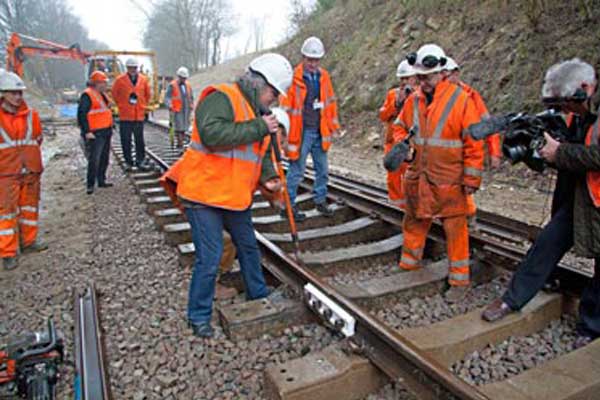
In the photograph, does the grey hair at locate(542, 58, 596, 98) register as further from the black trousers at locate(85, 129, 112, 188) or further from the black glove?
the black trousers at locate(85, 129, 112, 188)

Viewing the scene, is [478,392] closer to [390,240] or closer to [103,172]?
[390,240]

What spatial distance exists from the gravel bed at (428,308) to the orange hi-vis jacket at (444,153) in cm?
66

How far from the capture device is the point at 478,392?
2.31 meters

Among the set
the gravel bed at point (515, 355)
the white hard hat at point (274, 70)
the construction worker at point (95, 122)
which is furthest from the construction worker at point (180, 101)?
the gravel bed at point (515, 355)

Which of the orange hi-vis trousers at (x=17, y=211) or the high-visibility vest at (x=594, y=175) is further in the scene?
the orange hi-vis trousers at (x=17, y=211)

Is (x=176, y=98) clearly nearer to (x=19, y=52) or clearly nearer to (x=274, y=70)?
(x=274, y=70)

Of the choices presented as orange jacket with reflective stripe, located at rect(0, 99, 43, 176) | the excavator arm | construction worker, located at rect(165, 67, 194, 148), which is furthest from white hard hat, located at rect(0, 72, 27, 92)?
the excavator arm

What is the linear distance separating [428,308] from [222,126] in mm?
2033

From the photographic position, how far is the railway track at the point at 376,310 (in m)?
2.53

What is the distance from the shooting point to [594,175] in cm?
283

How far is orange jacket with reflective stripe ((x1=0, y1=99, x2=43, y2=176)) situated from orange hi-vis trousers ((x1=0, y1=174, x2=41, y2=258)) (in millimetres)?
110

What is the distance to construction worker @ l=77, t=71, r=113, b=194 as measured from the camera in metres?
7.63

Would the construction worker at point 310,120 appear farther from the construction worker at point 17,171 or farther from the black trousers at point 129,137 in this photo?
the black trousers at point 129,137

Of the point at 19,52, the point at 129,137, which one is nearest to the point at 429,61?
the point at 129,137
